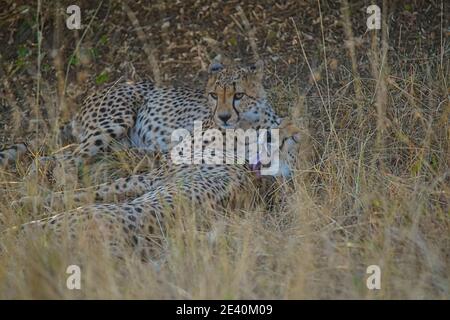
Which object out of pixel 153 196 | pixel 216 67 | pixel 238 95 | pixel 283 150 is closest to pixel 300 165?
pixel 283 150

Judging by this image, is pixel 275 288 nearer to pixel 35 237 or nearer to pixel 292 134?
pixel 35 237

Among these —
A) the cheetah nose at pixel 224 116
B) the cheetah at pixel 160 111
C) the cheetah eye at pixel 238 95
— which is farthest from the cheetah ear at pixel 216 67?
the cheetah nose at pixel 224 116

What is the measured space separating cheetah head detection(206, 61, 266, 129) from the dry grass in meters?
0.34

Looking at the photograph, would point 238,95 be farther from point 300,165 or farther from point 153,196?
point 153,196

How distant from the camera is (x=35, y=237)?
432 cm

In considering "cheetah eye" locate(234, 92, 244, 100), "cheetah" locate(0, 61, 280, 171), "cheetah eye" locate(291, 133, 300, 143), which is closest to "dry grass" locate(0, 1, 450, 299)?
"cheetah eye" locate(291, 133, 300, 143)

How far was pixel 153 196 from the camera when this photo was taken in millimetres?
5141

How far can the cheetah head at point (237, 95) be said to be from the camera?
19.7ft

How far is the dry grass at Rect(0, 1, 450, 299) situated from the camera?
12.6ft

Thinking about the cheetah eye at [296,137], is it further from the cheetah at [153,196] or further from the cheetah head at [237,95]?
the cheetah head at [237,95]

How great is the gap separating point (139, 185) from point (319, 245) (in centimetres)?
170

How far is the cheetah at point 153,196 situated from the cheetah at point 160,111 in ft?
1.05

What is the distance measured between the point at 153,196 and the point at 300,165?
100 centimetres

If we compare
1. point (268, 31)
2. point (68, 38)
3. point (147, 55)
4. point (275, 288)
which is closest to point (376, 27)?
point (268, 31)
